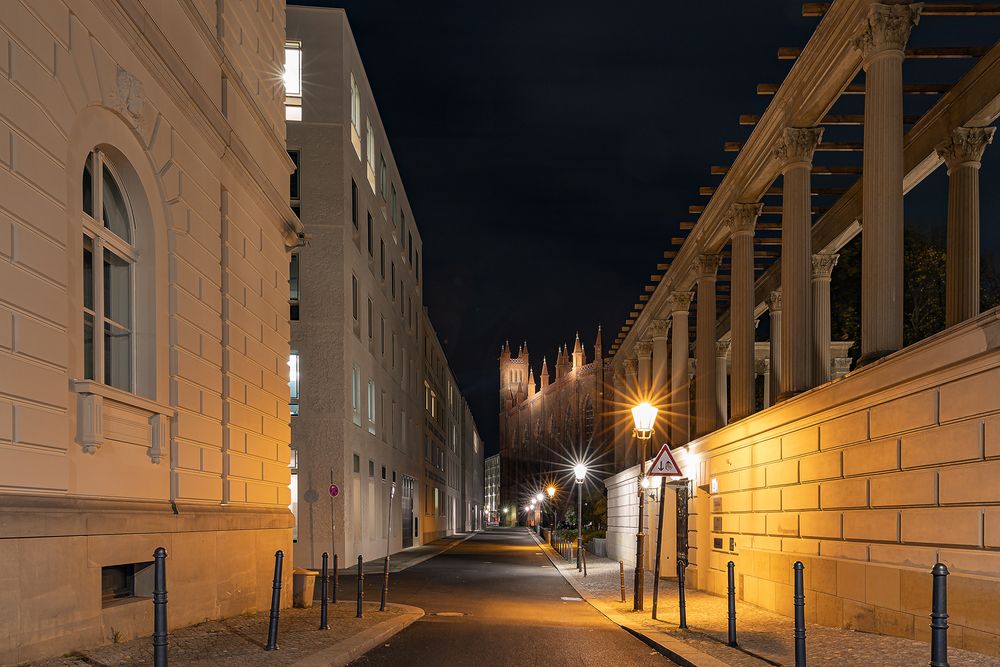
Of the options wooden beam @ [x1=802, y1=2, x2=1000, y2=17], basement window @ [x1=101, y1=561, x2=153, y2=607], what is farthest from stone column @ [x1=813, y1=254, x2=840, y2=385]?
basement window @ [x1=101, y1=561, x2=153, y2=607]

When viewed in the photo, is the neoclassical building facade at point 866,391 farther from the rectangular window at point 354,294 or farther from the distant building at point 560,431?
the distant building at point 560,431

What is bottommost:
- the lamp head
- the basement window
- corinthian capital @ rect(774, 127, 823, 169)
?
the basement window

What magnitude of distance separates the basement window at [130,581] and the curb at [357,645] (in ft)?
6.78

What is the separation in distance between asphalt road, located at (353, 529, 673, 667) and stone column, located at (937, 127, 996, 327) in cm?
811

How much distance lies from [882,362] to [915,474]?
5.41 ft

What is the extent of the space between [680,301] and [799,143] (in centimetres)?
1436

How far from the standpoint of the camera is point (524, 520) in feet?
563

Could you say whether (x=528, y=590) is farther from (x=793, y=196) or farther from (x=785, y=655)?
(x=785, y=655)

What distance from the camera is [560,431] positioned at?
498 feet

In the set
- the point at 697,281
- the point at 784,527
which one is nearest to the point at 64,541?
the point at 784,527

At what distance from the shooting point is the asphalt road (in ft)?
39.1

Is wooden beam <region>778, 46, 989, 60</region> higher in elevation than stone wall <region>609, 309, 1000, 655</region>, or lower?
higher

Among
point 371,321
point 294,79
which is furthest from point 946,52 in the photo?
point 371,321

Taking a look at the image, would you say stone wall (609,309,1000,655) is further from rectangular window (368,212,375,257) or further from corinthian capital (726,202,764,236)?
rectangular window (368,212,375,257)
